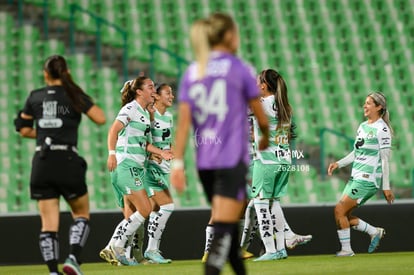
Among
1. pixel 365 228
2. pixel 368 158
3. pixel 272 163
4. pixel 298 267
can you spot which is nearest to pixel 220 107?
pixel 298 267

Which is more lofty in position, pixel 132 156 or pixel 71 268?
pixel 132 156

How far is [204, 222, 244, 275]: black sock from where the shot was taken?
6219mm

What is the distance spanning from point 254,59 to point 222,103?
13.3 m

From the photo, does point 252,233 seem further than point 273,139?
Yes

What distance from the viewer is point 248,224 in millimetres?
12141

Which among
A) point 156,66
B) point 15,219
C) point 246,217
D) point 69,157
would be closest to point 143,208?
point 246,217

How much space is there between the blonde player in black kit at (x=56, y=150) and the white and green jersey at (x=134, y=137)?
3256 millimetres

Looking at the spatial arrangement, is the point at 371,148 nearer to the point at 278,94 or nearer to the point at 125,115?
the point at 278,94

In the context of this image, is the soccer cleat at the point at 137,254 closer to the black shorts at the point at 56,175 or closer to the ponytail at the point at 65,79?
the black shorts at the point at 56,175

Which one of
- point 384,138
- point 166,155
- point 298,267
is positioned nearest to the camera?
point 298,267

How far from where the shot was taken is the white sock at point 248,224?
12.1 m

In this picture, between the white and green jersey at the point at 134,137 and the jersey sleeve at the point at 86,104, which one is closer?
the jersey sleeve at the point at 86,104

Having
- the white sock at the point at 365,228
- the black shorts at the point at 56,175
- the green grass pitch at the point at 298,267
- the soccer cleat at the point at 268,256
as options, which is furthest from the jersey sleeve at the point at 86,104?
the white sock at the point at 365,228

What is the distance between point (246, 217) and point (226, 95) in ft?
19.1
